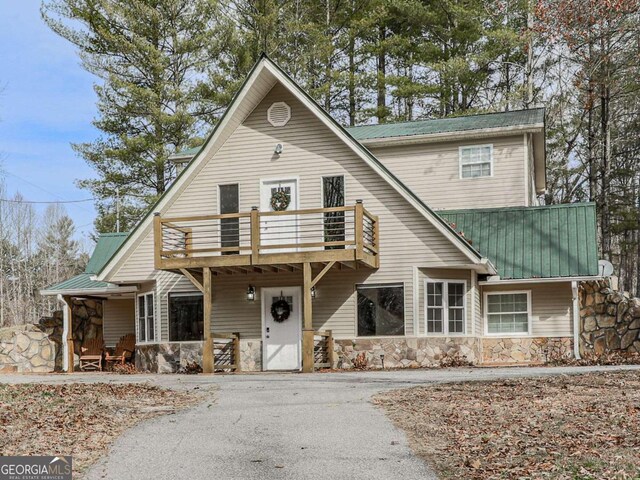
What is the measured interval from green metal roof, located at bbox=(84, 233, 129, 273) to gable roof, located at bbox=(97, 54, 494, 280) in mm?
4549

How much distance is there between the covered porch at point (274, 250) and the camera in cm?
Answer: 1792

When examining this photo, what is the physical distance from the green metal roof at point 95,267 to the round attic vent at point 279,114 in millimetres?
6032

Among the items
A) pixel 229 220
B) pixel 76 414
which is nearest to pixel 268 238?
pixel 229 220

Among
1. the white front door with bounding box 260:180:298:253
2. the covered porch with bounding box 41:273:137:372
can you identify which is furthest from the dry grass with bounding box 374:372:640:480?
the covered porch with bounding box 41:273:137:372

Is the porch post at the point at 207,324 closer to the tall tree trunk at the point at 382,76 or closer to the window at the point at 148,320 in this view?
the window at the point at 148,320

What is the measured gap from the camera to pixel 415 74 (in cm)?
3516

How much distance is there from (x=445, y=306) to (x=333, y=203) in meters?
3.74

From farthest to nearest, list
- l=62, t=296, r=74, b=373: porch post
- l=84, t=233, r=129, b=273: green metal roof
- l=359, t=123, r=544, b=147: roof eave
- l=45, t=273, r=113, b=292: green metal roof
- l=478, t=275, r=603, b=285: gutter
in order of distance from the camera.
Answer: l=84, t=233, r=129, b=273: green metal roof, l=62, t=296, r=74, b=373: porch post, l=45, t=273, r=113, b=292: green metal roof, l=359, t=123, r=544, b=147: roof eave, l=478, t=275, r=603, b=285: gutter

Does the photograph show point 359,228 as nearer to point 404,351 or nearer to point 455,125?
point 404,351

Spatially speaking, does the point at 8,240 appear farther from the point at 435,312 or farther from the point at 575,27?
the point at 575,27

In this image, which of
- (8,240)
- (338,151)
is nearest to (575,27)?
(338,151)

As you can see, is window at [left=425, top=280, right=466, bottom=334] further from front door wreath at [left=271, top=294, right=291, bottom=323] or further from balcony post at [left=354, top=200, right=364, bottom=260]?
front door wreath at [left=271, top=294, right=291, bottom=323]

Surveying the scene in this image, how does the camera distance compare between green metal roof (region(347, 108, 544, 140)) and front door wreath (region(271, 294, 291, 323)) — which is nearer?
front door wreath (region(271, 294, 291, 323))

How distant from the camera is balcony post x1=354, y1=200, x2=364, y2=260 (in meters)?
17.6
